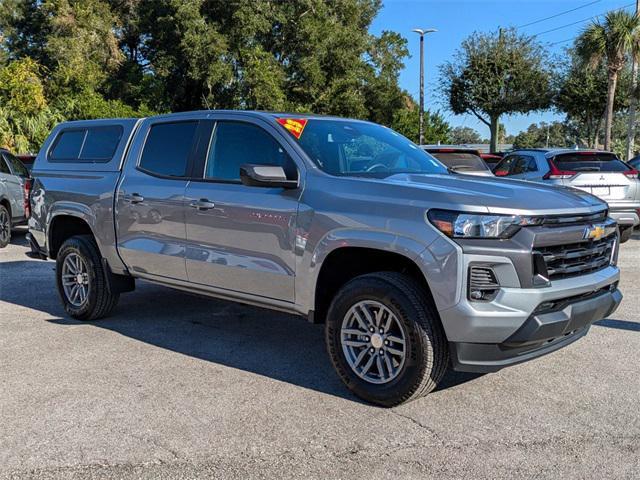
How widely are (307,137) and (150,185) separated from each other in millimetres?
1575

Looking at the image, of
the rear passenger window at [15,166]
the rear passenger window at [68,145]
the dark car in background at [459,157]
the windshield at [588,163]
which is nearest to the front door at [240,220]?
the rear passenger window at [68,145]

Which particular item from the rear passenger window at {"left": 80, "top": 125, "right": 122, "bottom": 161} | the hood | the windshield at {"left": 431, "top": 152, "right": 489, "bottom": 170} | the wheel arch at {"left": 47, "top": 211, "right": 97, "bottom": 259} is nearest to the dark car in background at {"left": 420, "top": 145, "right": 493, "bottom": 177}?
the windshield at {"left": 431, "top": 152, "right": 489, "bottom": 170}

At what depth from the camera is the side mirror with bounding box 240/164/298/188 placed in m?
4.38

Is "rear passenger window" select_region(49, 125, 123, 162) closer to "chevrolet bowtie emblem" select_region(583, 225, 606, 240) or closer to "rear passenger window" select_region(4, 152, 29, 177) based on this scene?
"chevrolet bowtie emblem" select_region(583, 225, 606, 240)

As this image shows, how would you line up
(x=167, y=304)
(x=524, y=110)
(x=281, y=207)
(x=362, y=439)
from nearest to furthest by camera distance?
1. (x=362, y=439)
2. (x=281, y=207)
3. (x=167, y=304)
4. (x=524, y=110)

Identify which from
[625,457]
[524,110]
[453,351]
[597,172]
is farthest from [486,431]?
[524,110]

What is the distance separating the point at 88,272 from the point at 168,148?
1.52 m

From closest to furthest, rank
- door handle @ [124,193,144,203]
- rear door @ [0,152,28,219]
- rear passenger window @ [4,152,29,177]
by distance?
door handle @ [124,193,144,203] < rear door @ [0,152,28,219] < rear passenger window @ [4,152,29,177]

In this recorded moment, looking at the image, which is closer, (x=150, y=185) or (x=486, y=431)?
(x=486, y=431)

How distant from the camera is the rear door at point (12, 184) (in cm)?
1152

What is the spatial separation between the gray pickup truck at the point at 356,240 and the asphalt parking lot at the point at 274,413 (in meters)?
0.39

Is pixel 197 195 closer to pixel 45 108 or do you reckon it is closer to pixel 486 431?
pixel 486 431

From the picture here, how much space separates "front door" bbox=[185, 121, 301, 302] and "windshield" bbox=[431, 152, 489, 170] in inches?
252

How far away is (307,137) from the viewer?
15.9ft
